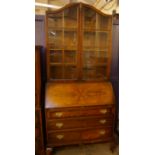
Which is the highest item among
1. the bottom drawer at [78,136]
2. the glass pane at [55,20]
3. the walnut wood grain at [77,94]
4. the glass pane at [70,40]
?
the glass pane at [55,20]

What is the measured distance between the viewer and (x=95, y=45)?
2125mm

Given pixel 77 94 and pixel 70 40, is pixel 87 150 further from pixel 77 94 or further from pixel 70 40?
pixel 70 40

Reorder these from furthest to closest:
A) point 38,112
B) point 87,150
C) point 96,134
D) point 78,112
Result: 1. point 87,150
2. point 96,134
3. point 78,112
4. point 38,112

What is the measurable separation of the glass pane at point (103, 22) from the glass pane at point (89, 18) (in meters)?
0.06

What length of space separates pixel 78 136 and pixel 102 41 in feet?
4.19

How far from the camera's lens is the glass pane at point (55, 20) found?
75.8 inches

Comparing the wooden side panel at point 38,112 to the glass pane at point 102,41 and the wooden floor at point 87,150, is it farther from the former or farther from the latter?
the glass pane at point 102,41

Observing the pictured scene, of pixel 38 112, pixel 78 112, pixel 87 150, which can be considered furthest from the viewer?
pixel 87 150

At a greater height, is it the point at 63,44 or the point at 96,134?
the point at 63,44

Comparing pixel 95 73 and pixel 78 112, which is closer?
pixel 78 112

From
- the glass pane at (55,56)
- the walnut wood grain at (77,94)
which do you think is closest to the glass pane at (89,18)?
the glass pane at (55,56)

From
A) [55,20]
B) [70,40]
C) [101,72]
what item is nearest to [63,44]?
[70,40]
